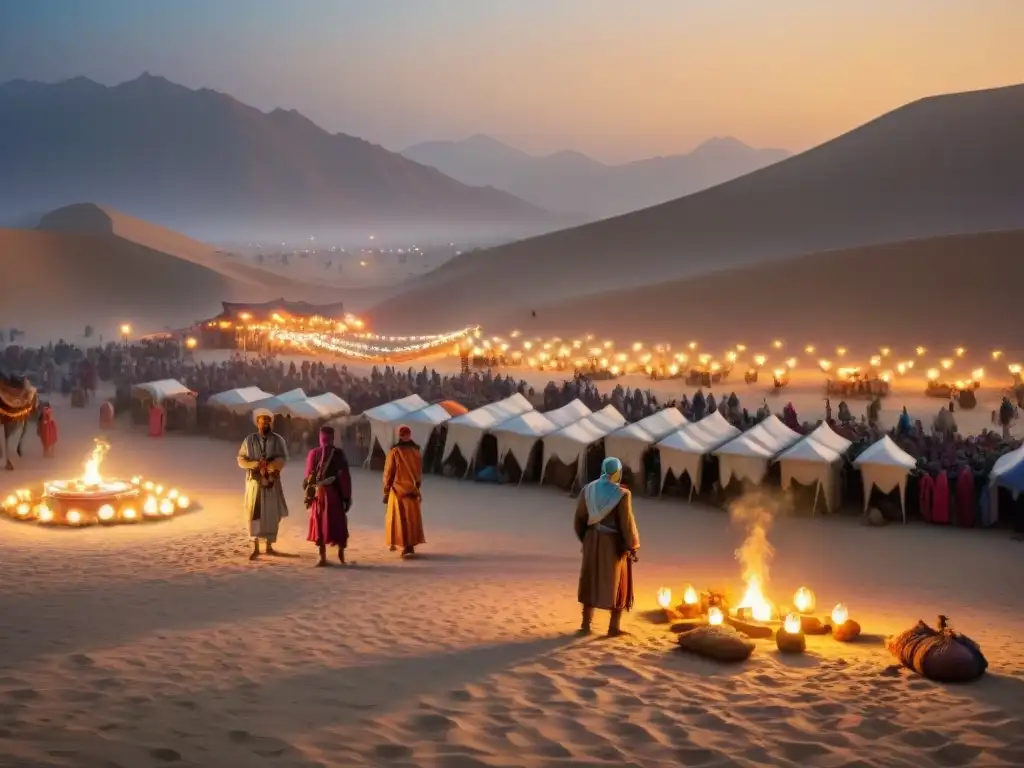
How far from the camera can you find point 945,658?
25.3ft

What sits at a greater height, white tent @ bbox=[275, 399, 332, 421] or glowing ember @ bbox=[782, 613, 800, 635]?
white tent @ bbox=[275, 399, 332, 421]

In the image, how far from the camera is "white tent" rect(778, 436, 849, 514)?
16125mm

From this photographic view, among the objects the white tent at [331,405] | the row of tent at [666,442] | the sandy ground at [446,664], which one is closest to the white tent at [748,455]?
the row of tent at [666,442]

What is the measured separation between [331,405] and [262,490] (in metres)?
10.7

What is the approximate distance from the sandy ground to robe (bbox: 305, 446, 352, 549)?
0.40 metres

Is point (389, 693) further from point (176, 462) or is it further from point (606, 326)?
point (606, 326)

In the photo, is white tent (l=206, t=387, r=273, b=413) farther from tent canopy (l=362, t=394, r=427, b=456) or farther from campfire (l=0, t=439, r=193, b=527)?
campfire (l=0, t=439, r=193, b=527)

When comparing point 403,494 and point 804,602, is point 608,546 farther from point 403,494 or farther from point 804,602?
point 403,494

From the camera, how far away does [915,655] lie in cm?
796

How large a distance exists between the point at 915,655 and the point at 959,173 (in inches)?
2799

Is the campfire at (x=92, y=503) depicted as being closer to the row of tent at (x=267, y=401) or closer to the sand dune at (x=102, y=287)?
the row of tent at (x=267, y=401)

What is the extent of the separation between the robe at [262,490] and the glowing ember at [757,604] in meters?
5.21

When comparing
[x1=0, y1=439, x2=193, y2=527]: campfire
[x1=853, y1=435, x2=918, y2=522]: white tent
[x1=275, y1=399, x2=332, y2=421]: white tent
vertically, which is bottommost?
[x1=0, y1=439, x2=193, y2=527]: campfire

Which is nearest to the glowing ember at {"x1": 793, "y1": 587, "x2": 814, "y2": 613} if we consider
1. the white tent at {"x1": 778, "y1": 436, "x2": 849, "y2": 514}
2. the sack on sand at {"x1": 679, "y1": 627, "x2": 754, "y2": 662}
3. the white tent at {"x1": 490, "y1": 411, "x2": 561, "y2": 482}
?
the sack on sand at {"x1": 679, "y1": 627, "x2": 754, "y2": 662}
